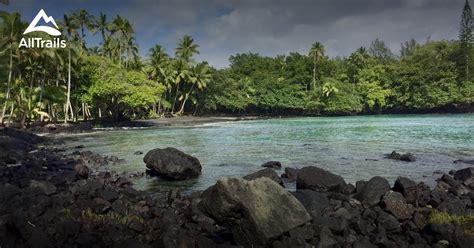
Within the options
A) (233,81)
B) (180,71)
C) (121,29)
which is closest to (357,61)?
(233,81)

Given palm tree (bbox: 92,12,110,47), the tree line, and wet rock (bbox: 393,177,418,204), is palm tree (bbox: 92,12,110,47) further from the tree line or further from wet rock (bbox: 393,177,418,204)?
wet rock (bbox: 393,177,418,204)

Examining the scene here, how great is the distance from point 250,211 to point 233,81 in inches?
3318

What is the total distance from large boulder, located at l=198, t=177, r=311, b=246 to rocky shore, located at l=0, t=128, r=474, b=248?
0.02 meters

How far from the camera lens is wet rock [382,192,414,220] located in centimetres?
910

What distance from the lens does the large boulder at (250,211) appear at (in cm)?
709

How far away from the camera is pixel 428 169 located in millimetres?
17625

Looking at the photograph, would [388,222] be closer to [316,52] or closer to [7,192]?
[7,192]

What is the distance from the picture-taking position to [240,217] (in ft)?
23.8

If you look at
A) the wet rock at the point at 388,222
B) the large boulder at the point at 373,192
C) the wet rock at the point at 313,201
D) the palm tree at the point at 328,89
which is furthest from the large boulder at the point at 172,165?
the palm tree at the point at 328,89

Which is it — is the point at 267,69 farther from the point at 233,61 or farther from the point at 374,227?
the point at 374,227

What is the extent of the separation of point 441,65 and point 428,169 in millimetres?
83859

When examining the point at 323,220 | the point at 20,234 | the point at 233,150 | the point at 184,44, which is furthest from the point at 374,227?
the point at 184,44

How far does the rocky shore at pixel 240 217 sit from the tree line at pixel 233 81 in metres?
46.4

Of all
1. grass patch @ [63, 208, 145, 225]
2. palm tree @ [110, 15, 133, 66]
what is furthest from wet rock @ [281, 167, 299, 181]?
palm tree @ [110, 15, 133, 66]
